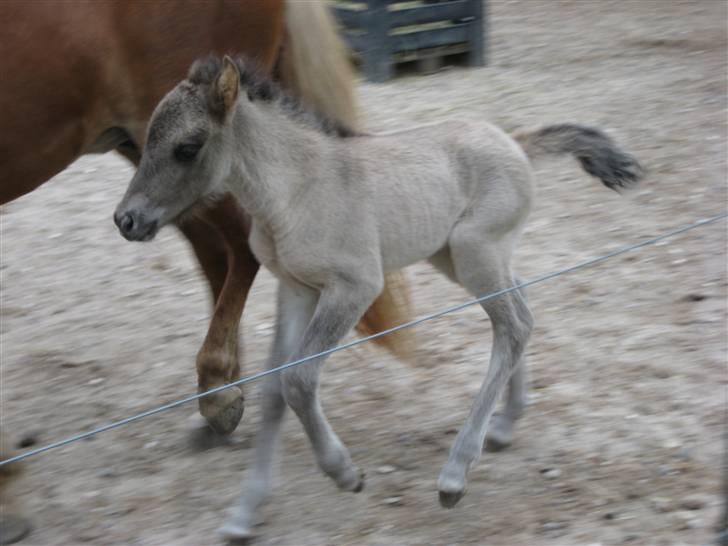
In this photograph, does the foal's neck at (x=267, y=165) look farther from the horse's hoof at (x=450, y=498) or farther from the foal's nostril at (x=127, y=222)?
the horse's hoof at (x=450, y=498)

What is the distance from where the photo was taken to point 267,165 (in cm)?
319

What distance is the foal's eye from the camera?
3068 millimetres

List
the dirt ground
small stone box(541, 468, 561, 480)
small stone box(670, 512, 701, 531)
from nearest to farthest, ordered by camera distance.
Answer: small stone box(670, 512, 701, 531) < the dirt ground < small stone box(541, 468, 561, 480)

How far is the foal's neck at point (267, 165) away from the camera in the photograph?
10.4ft

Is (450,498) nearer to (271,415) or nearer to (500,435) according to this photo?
(500,435)

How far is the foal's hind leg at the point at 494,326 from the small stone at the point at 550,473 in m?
0.31

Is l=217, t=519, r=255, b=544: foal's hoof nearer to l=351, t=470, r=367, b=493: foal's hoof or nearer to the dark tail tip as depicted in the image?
l=351, t=470, r=367, b=493: foal's hoof

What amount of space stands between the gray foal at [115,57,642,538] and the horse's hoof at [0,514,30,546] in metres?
0.73

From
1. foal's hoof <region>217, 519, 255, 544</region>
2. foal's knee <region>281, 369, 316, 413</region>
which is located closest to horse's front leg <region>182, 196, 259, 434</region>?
foal's hoof <region>217, 519, 255, 544</region>

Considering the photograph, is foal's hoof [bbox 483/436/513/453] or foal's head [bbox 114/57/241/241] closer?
foal's head [bbox 114/57/241/241]

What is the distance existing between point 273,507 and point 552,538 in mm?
921

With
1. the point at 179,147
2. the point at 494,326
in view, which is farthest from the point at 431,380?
the point at 179,147

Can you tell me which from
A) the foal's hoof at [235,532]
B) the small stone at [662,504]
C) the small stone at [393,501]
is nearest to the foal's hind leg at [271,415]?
the foal's hoof at [235,532]

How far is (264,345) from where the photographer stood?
4.71m
